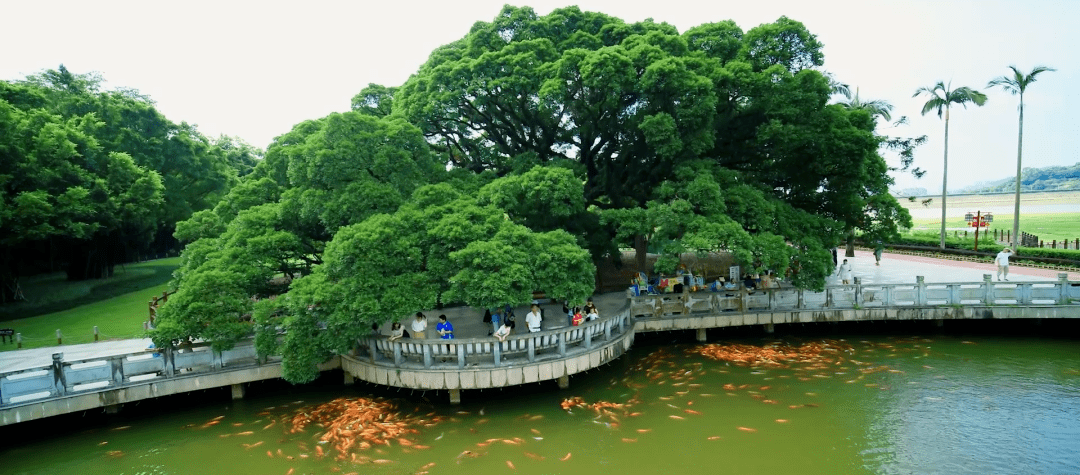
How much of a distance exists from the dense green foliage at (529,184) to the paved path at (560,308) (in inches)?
98.6

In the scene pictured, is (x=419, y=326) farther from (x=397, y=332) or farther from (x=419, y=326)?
(x=397, y=332)

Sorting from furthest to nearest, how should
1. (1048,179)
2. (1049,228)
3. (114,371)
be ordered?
(1048,179) < (1049,228) < (114,371)

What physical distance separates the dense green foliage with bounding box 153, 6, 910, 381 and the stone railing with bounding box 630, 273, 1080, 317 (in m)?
1.40

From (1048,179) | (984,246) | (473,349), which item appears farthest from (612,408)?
(1048,179)

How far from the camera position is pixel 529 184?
14664 millimetres

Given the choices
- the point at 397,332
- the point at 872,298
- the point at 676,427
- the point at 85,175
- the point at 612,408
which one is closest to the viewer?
the point at 676,427

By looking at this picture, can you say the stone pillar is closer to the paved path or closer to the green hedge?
the paved path

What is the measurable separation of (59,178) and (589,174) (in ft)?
71.6

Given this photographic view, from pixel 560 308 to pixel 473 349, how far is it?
618 centimetres

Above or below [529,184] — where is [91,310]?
below

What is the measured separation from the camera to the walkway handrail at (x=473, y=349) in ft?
41.4

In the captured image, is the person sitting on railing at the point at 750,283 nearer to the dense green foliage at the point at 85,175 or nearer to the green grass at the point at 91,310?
the green grass at the point at 91,310

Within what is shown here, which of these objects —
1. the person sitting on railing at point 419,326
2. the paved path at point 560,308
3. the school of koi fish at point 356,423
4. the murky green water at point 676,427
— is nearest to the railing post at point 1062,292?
the murky green water at point 676,427

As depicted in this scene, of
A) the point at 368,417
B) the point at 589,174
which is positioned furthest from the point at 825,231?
the point at 368,417
